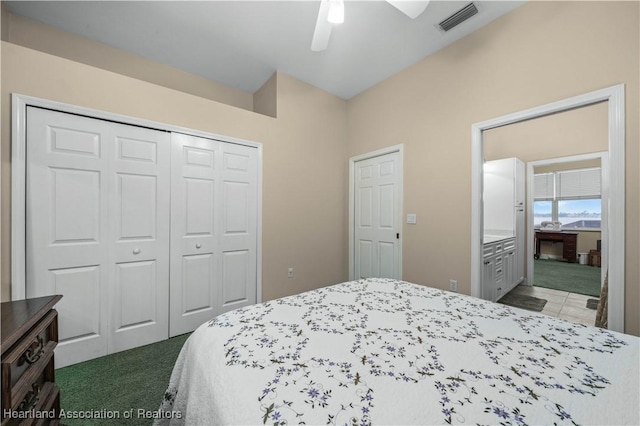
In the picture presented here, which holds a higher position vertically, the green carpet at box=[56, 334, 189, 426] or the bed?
the bed

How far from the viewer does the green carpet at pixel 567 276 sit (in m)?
3.06

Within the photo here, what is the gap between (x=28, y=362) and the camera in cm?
98

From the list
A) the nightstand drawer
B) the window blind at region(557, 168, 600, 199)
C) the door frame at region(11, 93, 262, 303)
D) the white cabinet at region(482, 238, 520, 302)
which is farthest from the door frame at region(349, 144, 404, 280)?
the door frame at region(11, 93, 262, 303)

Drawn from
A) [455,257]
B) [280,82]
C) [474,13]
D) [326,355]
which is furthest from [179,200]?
[474,13]

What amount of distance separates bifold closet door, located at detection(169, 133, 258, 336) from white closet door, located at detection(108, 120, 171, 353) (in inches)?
3.5

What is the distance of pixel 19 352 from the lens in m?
0.90

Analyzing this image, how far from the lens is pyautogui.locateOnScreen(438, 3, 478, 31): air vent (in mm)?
2079

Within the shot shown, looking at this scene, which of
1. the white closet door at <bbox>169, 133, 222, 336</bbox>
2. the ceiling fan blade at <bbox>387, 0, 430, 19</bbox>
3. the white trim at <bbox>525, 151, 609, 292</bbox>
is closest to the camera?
the ceiling fan blade at <bbox>387, 0, 430, 19</bbox>

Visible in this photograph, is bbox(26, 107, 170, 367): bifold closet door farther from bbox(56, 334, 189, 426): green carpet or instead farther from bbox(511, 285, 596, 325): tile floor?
bbox(511, 285, 596, 325): tile floor

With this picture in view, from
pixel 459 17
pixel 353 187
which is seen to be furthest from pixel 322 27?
pixel 353 187

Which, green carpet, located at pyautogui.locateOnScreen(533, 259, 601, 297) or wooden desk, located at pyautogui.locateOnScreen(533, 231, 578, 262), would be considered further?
wooden desk, located at pyautogui.locateOnScreen(533, 231, 578, 262)

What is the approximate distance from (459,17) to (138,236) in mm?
A: 3465

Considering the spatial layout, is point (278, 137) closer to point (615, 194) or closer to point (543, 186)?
point (615, 194)

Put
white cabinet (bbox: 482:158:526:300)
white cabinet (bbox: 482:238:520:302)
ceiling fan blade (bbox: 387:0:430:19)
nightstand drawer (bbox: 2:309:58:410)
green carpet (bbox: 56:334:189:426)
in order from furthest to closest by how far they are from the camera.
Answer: white cabinet (bbox: 482:158:526:300) → white cabinet (bbox: 482:238:520:302) → ceiling fan blade (bbox: 387:0:430:19) → green carpet (bbox: 56:334:189:426) → nightstand drawer (bbox: 2:309:58:410)
